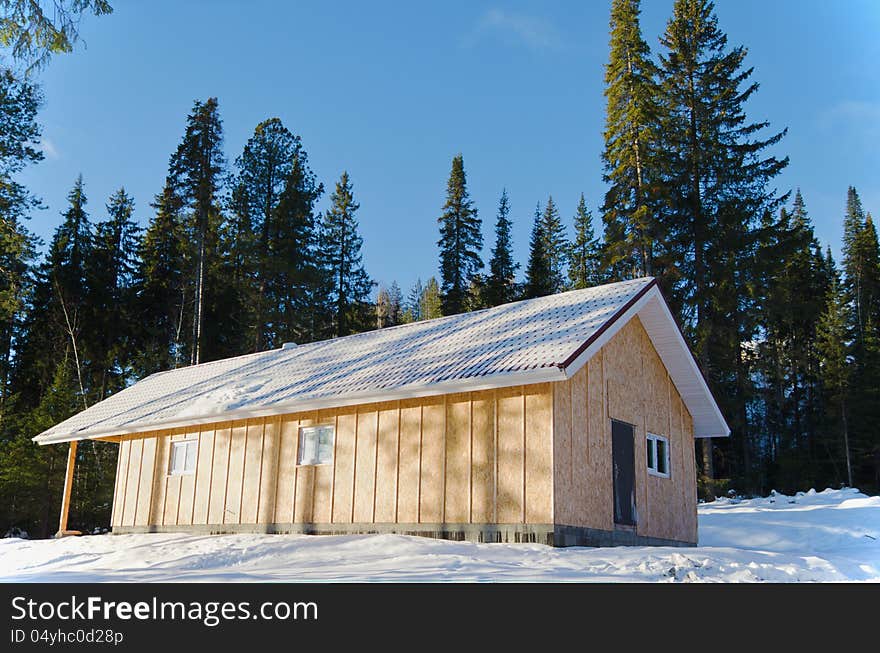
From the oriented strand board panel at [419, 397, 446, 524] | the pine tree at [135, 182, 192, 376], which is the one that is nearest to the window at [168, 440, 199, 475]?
the oriented strand board panel at [419, 397, 446, 524]

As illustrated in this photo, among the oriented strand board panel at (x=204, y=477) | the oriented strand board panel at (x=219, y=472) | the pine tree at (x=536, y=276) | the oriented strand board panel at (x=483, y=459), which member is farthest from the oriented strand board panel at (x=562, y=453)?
the pine tree at (x=536, y=276)

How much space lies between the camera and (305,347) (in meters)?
21.4

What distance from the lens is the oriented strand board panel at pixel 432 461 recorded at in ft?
43.5

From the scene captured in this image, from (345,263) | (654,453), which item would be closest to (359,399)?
(654,453)

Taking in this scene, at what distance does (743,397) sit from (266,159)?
25172 mm

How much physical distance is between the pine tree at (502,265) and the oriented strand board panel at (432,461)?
28.2 m

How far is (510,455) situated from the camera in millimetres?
12523

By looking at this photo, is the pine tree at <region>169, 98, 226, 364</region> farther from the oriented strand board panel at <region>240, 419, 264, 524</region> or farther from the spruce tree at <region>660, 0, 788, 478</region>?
the spruce tree at <region>660, 0, 788, 478</region>

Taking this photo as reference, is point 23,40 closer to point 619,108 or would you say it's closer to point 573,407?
point 573,407

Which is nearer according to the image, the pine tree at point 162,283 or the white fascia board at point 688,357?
the white fascia board at point 688,357

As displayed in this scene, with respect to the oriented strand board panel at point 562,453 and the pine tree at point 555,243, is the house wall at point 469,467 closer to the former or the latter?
the oriented strand board panel at point 562,453

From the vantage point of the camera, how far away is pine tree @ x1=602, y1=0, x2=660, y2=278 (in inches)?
1150
